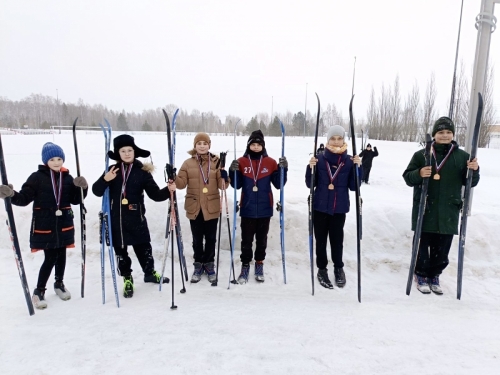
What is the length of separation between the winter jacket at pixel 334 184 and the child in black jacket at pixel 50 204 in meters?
2.78

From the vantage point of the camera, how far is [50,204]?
133 inches

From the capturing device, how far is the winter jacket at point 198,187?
387cm

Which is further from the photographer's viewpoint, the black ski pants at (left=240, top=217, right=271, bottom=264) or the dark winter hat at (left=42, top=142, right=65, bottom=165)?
the black ski pants at (left=240, top=217, right=271, bottom=264)

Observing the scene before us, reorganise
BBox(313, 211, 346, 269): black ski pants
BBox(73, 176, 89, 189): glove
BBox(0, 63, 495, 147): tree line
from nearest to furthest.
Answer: BBox(73, 176, 89, 189): glove
BBox(313, 211, 346, 269): black ski pants
BBox(0, 63, 495, 147): tree line

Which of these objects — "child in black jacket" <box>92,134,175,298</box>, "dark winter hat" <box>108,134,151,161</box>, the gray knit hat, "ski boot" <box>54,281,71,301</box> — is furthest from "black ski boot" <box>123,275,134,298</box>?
the gray knit hat

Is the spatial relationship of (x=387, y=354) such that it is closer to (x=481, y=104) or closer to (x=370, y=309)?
(x=370, y=309)

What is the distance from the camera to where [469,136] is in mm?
4992

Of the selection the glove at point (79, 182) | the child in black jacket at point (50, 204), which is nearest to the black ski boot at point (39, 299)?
the child in black jacket at point (50, 204)

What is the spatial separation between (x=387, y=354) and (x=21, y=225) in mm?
5722

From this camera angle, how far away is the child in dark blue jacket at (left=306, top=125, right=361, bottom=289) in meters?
3.76

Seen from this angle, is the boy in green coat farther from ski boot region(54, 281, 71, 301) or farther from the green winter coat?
ski boot region(54, 281, 71, 301)

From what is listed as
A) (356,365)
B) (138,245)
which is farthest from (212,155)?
(356,365)

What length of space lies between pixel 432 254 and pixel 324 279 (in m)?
1.40

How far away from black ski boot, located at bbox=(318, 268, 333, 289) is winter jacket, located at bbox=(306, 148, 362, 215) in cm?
82
